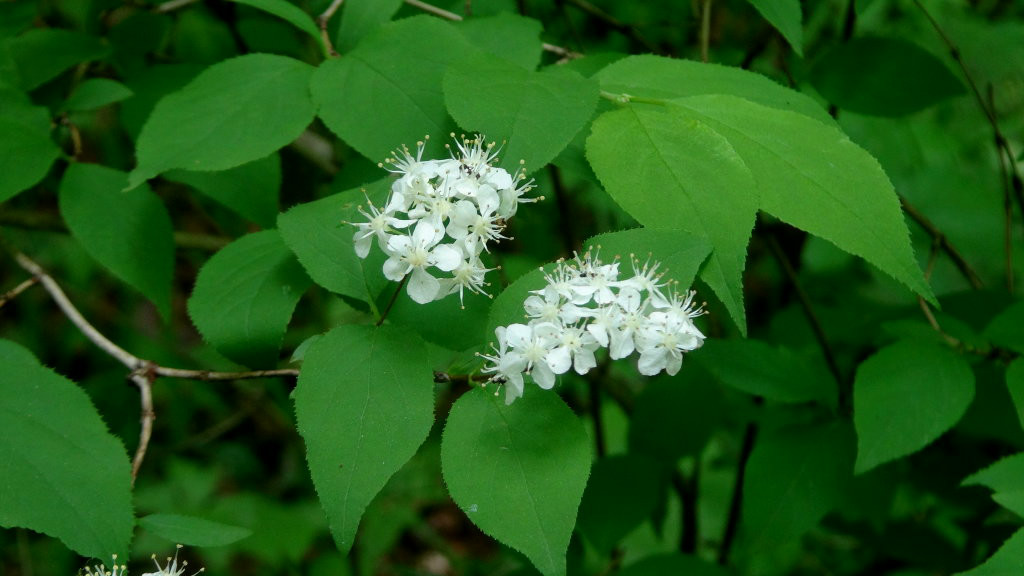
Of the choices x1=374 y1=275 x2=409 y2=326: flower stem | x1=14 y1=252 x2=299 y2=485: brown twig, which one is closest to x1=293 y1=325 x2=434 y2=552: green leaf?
x1=374 y1=275 x2=409 y2=326: flower stem

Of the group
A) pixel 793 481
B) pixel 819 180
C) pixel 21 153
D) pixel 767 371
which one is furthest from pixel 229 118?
pixel 793 481

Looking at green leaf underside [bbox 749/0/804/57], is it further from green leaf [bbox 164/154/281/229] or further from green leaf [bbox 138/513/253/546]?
green leaf [bbox 138/513/253/546]

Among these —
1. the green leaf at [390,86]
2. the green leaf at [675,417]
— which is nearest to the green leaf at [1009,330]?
the green leaf at [675,417]

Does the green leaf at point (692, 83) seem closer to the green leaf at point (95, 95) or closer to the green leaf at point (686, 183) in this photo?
the green leaf at point (686, 183)

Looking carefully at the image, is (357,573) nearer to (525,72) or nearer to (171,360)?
(171,360)

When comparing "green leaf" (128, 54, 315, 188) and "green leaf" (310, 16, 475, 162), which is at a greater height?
"green leaf" (310, 16, 475, 162)

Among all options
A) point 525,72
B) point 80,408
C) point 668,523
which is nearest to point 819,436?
point 525,72
